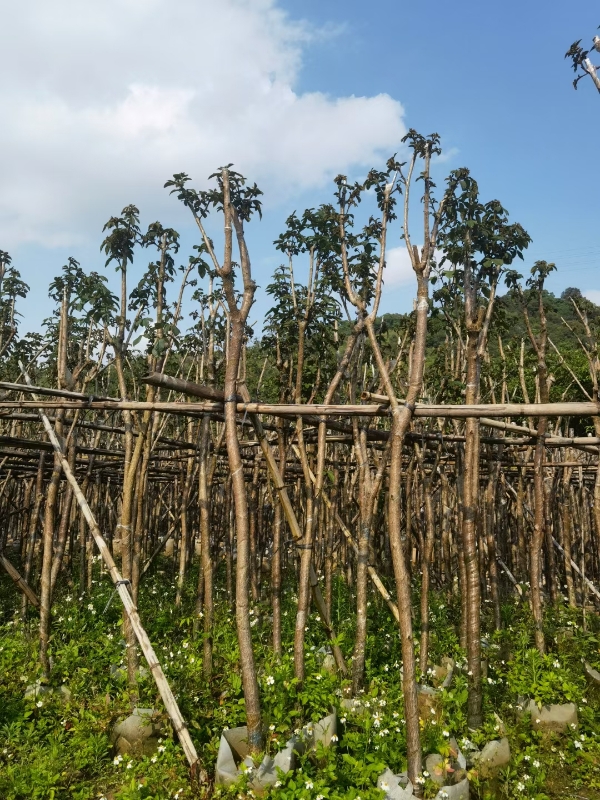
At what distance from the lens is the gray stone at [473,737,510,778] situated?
176 inches

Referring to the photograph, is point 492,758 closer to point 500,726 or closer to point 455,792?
point 500,726

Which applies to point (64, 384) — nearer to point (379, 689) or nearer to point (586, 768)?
point (379, 689)

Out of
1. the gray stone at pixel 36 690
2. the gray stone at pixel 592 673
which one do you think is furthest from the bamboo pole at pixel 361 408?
the gray stone at pixel 592 673

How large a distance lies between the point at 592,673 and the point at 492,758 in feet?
6.79

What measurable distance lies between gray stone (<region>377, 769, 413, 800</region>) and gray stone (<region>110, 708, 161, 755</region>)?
202cm

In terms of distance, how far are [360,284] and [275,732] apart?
4.19 m

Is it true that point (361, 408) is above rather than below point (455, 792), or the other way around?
above

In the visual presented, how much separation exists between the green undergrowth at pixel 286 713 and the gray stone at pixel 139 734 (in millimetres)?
127

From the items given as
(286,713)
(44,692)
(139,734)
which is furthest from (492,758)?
(44,692)

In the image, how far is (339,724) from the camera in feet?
15.2

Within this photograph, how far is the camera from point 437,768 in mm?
4117

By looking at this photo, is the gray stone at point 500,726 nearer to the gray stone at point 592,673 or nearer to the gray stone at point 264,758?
the gray stone at point 264,758

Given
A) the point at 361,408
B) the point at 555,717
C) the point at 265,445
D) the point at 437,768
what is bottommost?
the point at 555,717

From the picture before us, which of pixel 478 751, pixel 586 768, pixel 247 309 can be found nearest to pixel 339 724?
pixel 478 751
